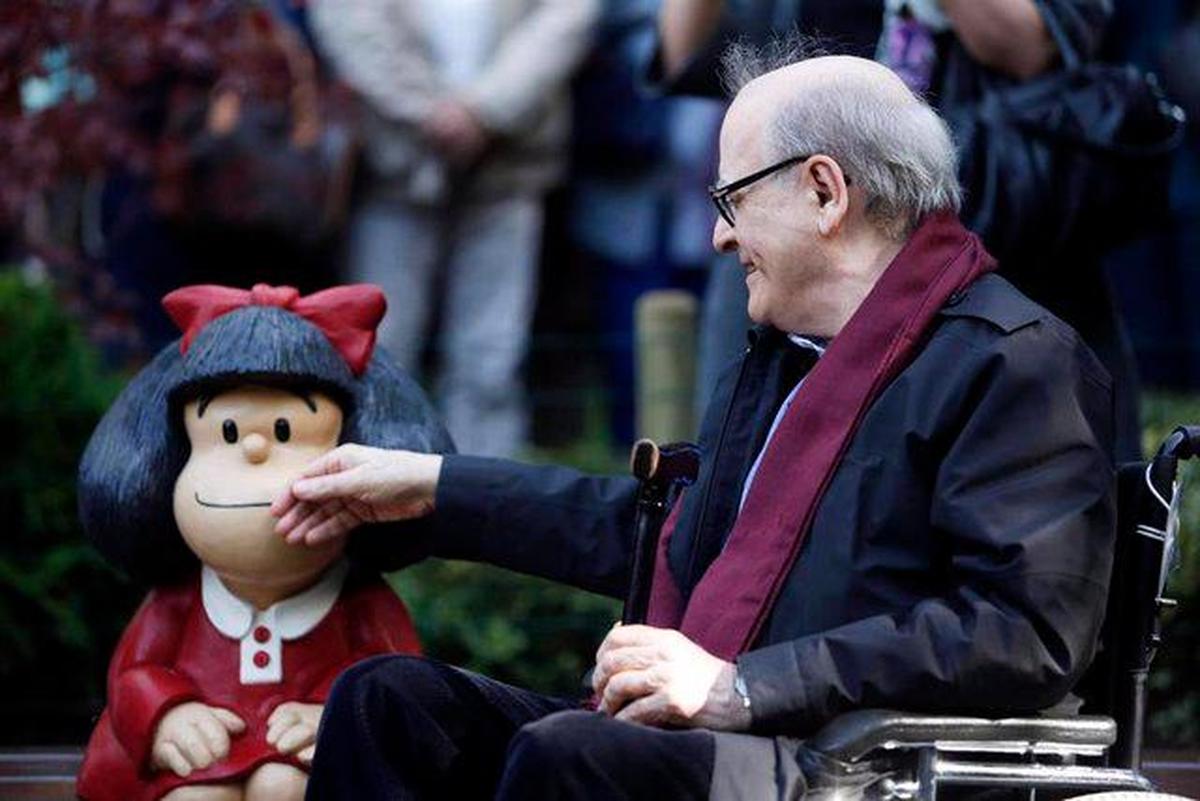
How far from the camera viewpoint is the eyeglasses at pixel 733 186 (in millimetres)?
4285

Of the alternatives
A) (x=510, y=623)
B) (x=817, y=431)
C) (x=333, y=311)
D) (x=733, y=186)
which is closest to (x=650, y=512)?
(x=817, y=431)

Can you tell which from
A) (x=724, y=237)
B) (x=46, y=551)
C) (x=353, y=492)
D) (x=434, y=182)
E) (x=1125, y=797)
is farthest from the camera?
(x=434, y=182)

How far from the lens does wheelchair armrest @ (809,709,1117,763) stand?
12.9 feet

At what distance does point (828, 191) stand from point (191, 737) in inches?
54.1

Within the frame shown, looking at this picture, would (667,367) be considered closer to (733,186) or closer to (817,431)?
(733,186)

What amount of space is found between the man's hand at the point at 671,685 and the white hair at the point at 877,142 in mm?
699

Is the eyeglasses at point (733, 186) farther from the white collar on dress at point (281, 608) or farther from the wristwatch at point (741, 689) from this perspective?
the white collar on dress at point (281, 608)

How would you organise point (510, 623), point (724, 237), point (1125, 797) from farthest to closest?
point (510, 623)
point (724, 237)
point (1125, 797)

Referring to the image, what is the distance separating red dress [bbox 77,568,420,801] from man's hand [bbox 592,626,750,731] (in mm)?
935

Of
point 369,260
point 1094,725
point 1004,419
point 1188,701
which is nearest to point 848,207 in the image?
point 1004,419

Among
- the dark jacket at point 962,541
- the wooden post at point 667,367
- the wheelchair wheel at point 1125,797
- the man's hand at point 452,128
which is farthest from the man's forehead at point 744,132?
the man's hand at point 452,128

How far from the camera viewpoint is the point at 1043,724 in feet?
13.3

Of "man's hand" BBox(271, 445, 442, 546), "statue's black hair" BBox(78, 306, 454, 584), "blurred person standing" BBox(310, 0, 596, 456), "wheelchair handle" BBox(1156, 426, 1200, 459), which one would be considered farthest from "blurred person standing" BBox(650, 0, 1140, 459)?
"blurred person standing" BBox(310, 0, 596, 456)

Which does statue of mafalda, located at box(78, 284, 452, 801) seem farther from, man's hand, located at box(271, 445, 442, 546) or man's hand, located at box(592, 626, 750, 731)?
man's hand, located at box(592, 626, 750, 731)
